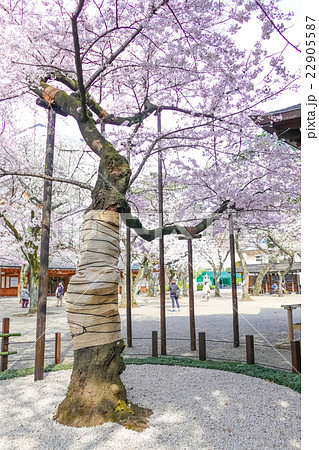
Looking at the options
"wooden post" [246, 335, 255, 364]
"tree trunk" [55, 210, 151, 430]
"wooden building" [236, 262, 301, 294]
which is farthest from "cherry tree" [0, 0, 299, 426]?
"wooden building" [236, 262, 301, 294]

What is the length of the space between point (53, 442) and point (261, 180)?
23.2ft

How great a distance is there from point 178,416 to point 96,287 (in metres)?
1.51

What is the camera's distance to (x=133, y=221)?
4441mm

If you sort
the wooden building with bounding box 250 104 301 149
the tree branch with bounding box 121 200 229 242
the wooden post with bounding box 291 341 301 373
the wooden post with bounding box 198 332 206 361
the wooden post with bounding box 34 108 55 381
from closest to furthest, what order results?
the wooden building with bounding box 250 104 301 149, the tree branch with bounding box 121 200 229 242, the wooden post with bounding box 291 341 301 373, the wooden post with bounding box 34 108 55 381, the wooden post with bounding box 198 332 206 361

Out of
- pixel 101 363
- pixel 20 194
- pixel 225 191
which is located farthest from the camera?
pixel 20 194

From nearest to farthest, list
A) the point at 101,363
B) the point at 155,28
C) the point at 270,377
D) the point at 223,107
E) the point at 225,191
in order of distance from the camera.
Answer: the point at 101,363 < the point at 155,28 < the point at 270,377 < the point at 223,107 < the point at 225,191

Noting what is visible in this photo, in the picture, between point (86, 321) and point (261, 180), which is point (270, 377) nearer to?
point (86, 321)

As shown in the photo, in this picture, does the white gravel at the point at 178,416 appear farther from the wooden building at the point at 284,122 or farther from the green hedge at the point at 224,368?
the wooden building at the point at 284,122

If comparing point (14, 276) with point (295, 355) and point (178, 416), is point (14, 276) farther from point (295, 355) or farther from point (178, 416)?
point (178, 416)

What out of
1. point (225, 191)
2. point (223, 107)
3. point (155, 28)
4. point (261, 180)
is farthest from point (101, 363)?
point (261, 180)

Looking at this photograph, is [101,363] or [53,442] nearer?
[53,442]

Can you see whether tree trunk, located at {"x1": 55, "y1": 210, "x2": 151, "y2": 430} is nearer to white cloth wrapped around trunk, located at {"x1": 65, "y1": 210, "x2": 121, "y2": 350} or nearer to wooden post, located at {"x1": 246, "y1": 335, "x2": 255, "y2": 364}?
white cloth wrapped around trunk, located at {"x1": 65, "y1": 210, "x2": 121, "y2": 350}

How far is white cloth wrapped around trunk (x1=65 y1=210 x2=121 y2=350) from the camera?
335 cm

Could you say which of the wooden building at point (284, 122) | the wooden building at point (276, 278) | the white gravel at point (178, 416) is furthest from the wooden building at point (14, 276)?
the wooden building at point (284, 122)
